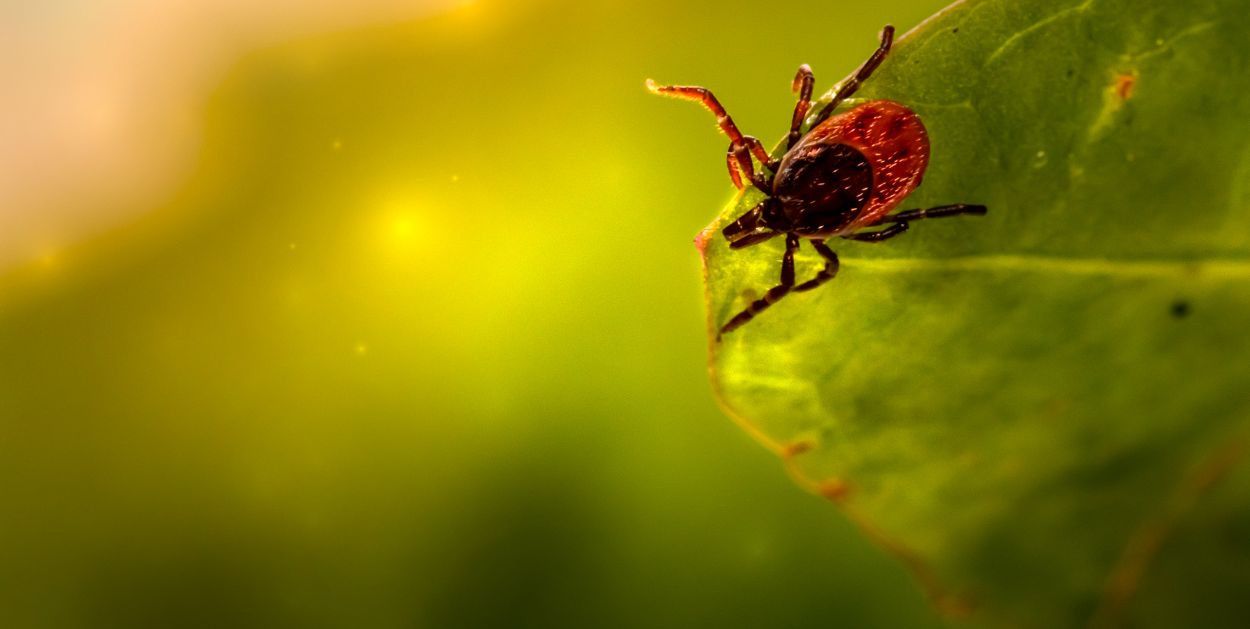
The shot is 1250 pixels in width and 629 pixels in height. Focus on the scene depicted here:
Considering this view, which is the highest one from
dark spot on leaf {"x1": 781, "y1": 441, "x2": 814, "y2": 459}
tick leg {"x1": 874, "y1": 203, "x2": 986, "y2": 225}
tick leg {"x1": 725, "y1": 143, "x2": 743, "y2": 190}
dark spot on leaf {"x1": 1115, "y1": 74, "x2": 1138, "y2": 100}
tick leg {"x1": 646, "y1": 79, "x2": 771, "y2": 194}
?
dark spot on leaf {"x1": 1115, "y1": 74, "x2": 1138, "y2": 100}

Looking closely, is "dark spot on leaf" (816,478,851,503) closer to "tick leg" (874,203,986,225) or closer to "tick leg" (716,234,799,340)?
"tick leg" (716,234,799,340)

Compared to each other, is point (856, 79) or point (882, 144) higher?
point (856, 79)

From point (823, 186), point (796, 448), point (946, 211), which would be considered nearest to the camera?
point (946, 211)

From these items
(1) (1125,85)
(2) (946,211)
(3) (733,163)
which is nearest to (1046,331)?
(2) (946,211)

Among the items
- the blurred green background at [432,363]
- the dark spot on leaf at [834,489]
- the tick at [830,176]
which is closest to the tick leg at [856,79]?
the tick at [830,176]

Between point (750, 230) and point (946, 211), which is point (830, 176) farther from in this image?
point (946, 211)

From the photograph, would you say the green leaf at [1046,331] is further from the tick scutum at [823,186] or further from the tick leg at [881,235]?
the tick scutum at [823,186]

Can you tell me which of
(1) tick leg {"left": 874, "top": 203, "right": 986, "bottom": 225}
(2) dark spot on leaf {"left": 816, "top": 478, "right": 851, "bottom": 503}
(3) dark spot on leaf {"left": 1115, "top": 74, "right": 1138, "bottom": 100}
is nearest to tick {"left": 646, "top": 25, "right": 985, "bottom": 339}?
(1) tick leg {"left": 874, "top": 203, "right": 986, "bottom": 225}
